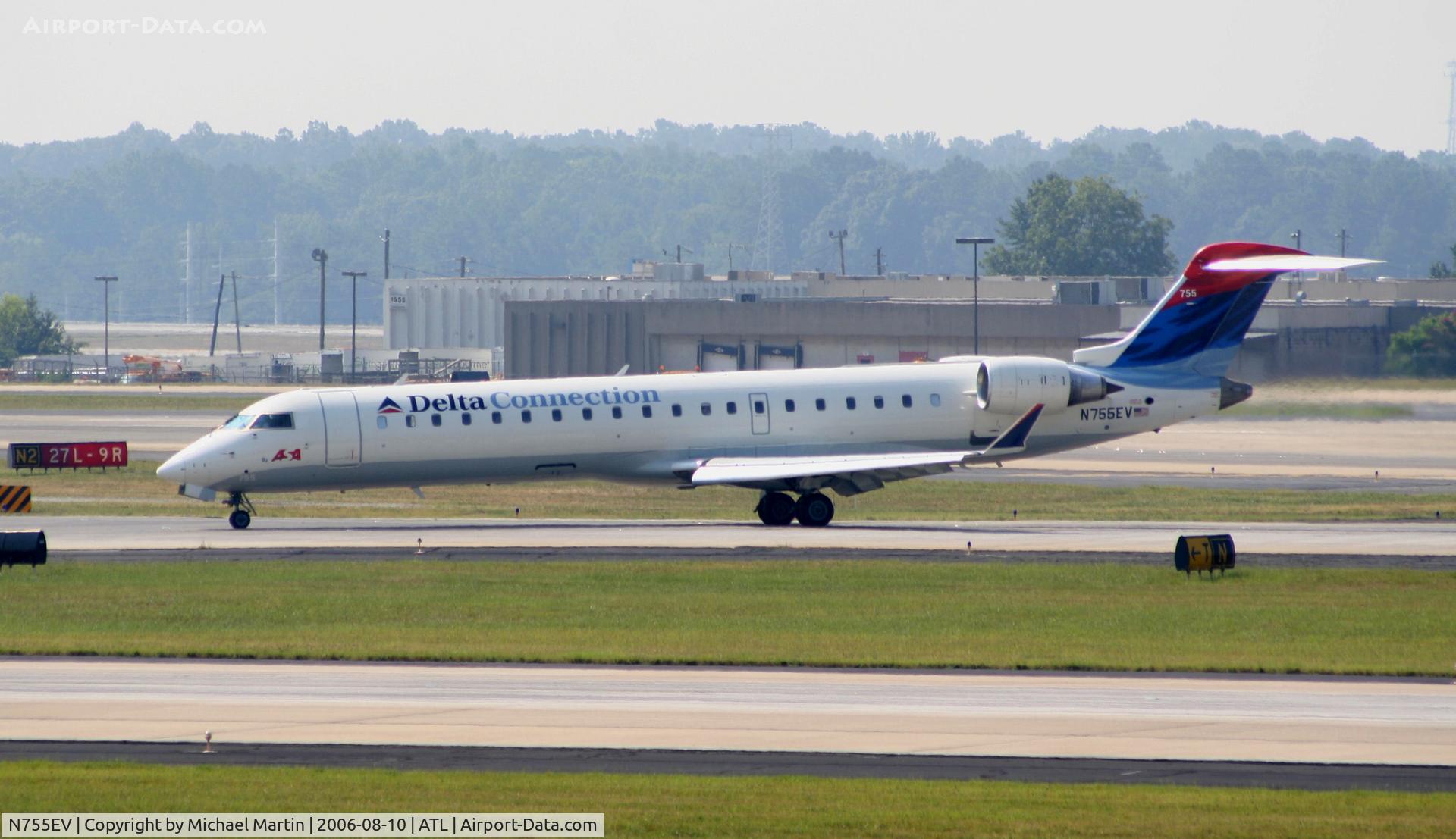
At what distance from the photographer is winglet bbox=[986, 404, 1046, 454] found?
37188 millimetres

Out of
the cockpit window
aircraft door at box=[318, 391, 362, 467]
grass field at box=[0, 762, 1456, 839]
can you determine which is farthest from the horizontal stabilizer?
grass field at box=[0, 762, 1456, 839]

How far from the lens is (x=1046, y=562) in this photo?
32.0 m

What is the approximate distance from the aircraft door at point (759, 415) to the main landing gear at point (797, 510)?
4.78 feet

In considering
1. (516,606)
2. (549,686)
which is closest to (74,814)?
(549,686)

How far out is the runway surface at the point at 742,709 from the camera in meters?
17.9

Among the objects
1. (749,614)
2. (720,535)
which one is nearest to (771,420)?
(720,535)

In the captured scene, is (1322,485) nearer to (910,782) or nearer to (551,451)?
(551,451)

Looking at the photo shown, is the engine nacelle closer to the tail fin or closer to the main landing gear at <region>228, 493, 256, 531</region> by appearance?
the tail fin

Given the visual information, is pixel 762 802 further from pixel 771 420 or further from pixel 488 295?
pixel 488 295

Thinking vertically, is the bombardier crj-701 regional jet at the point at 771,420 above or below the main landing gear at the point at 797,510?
above

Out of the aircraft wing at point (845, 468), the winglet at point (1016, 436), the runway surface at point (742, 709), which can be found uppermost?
the winglet at point (1016, 436)

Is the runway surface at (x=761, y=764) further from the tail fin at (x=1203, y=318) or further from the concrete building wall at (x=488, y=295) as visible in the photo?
the concrete building wall at (x=488, y=295)

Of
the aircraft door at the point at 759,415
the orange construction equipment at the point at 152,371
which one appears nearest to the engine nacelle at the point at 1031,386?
the aircraft door at the point at 759,415

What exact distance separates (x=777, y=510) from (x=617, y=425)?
4101 mm
